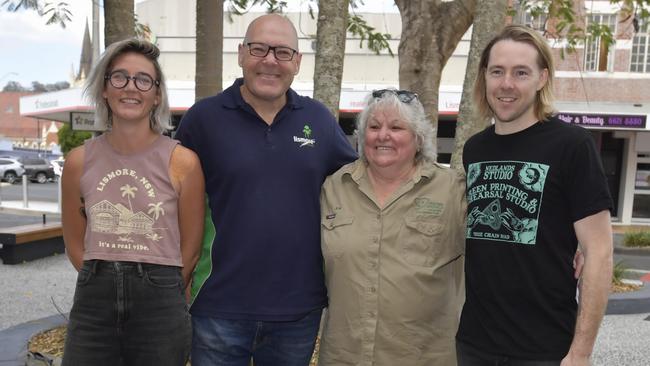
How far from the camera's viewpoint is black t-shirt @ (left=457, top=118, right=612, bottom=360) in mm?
2189

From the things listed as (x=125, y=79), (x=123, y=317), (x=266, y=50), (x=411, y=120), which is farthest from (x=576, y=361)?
(x=125, y=79)

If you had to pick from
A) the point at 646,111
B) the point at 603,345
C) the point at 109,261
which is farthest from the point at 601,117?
the point at 109,261

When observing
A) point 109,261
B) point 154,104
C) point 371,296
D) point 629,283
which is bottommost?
point 629,283

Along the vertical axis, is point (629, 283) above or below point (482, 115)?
below

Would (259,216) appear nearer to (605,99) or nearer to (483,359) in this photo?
(483,359)

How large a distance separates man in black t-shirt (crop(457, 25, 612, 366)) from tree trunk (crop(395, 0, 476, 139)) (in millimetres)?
3270

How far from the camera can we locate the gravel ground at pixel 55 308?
18.1 ft

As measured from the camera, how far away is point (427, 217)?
263cm

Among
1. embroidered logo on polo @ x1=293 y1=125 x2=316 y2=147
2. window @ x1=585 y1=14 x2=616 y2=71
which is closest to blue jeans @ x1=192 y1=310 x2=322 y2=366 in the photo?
embroidered logo on polo @ x1=293 y1=125 x2=316 y2=147

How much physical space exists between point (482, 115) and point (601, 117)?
1645 cm

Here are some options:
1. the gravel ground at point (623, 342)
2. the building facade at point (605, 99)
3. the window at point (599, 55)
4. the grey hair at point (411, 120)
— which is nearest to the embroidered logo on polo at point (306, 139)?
the grey hair at point (411, 120)

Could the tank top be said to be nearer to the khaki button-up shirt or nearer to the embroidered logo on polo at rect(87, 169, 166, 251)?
the embroidered logo on polo at rect(87, 169, 166, 251)

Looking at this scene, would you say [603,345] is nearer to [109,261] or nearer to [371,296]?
[371,296]

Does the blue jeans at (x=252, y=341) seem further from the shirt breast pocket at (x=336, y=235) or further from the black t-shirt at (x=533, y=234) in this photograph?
the black t-shirt at (x=533, y=234)
